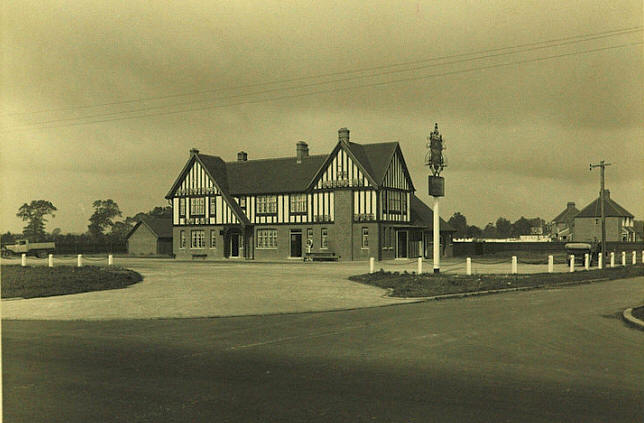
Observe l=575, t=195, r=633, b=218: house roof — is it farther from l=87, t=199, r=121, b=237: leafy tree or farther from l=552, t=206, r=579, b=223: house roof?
l=87, t=199, r=121, b=237: leafy tree

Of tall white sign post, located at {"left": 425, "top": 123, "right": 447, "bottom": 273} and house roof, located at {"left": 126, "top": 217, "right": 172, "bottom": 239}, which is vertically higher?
tall white sign post, located at {"left": 425, "top": 123, "right": 447, "bottom": 273}

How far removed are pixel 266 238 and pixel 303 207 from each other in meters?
5.14

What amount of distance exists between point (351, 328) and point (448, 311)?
3.82 m

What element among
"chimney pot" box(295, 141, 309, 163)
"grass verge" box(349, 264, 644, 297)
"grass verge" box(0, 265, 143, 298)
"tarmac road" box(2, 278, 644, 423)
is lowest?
"grass verge" box(0, 265, 143, 298)

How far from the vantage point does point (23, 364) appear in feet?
28.2

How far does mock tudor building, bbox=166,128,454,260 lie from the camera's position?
49625 mm

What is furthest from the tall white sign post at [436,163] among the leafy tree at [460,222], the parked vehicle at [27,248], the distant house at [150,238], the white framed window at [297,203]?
the leafy tree at [460,222]

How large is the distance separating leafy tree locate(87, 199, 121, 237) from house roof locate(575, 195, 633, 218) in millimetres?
80410

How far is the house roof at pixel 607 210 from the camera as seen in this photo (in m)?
91.8

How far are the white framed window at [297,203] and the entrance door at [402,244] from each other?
8.86 m

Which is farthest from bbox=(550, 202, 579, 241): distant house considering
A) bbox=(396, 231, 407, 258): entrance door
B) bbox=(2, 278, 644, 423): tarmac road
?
bbox=(2, 278, 644, 423): tarmac road

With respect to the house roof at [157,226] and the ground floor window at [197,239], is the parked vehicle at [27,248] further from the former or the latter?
the ground floor window at [197,239]

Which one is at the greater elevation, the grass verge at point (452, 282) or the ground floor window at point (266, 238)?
the ground floor window at point (266, 238)

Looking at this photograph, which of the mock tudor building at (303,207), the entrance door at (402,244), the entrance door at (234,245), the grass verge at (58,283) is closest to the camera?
the grass verge at (58,283)
